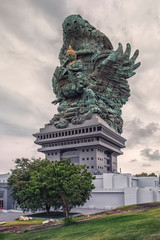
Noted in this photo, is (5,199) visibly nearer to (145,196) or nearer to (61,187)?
(61,187)

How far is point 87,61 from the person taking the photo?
333 ft

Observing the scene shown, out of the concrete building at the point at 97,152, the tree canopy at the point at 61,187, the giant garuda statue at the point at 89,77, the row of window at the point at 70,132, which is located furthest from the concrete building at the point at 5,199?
the giant garuda statue at the point at 89,77

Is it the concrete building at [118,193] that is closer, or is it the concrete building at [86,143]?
the concrete building at [118,193]

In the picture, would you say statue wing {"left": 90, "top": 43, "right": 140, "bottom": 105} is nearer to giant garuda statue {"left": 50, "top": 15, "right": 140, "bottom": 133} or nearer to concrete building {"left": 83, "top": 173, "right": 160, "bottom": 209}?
giant garuda statue {"left": 50, "top": 15, "right": 140, "bottom": 133}

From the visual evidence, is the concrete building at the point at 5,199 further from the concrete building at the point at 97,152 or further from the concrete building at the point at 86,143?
the concrete building at the point at 86,143

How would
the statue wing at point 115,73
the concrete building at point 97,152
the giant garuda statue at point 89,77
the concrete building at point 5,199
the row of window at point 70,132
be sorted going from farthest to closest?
the statue wing at point 115,73 → the giant garuda statue at point 89,77 → the row of window at point 70,132 → the concrete building at point 97,152 → the concrete building at point 5,199

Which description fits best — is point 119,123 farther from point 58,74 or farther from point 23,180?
point 23,180

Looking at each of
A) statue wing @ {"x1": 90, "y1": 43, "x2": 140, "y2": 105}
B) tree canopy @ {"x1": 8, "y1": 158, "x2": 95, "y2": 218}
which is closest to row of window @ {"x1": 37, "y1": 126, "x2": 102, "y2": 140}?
statue wing @ {"x1": 90, "y1": 43, "x2": 140, "y2": 105}

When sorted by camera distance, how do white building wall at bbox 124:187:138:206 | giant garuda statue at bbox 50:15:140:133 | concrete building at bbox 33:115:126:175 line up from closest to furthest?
1. white building wall at bbox 124:187:138:206
2. concrete building at bbox 33:115:126:175
3. giant garuda statue at bbox 50:15:140:133

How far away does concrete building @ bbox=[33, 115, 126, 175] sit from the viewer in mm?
83769

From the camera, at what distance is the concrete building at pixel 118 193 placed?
54.6 m

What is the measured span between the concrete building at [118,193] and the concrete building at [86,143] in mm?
13778

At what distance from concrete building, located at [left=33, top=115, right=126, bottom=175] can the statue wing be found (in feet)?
50.6

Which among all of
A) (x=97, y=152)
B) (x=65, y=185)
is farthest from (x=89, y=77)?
(x=65, y=185)
